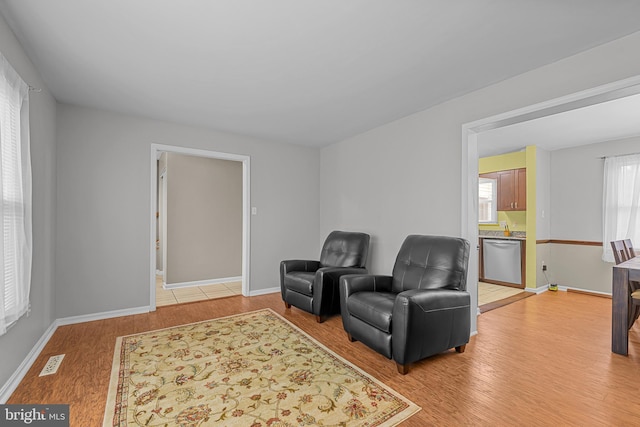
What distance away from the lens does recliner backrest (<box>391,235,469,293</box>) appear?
8.86 ft

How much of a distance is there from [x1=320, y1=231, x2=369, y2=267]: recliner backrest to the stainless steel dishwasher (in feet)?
10.2

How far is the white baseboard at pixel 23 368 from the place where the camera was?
1.96 m

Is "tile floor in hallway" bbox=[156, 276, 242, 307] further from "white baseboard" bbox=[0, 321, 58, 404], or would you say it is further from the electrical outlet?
the electrical outlet

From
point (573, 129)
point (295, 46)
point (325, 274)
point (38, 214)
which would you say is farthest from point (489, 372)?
point (38, 214)

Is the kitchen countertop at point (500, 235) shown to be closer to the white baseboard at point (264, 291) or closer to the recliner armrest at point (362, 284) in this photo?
the recliner armrest at point (362, 284)

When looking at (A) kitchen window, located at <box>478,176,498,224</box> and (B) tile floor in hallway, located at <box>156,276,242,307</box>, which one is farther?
(A) kitchen window, located at <box>478,176,498,224</box>

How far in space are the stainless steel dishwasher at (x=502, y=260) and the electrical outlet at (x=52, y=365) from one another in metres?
6.22

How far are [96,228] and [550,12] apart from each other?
464 centimetres

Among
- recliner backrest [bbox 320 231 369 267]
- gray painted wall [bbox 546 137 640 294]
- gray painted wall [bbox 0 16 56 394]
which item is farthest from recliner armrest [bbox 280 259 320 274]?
gray painted wall [bbox 546 137 640 294]

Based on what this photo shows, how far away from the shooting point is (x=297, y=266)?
4020 millimetres

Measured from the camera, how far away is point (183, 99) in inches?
128

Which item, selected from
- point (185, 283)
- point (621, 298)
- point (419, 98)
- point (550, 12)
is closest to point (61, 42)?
point (419, 98)

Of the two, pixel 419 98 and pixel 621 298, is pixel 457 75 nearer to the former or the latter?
pixel 419 98

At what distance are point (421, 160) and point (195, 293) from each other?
399 cm
